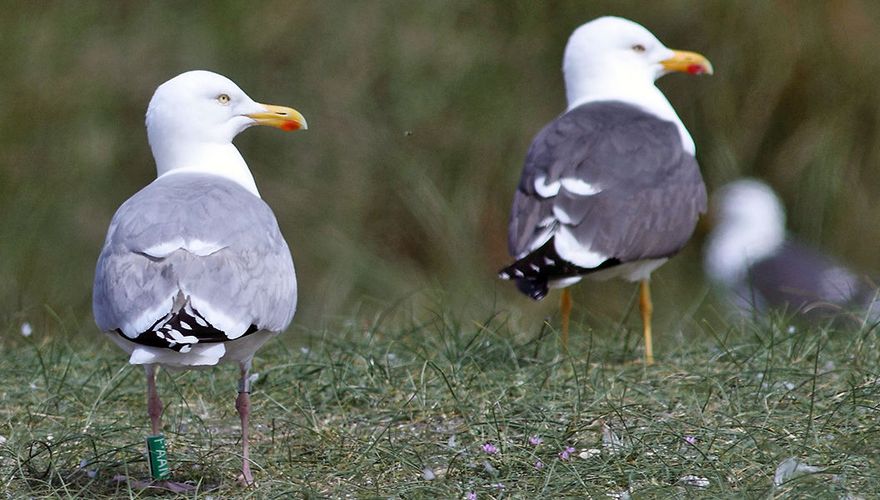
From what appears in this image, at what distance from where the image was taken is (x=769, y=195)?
942cm

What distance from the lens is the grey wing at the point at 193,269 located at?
381cm

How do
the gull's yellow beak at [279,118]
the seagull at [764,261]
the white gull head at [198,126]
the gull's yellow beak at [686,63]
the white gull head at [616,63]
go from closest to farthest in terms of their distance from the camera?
the white gull head at [198,126], the gull's yellow beak at [279,118], the white gull head at [616,63], the gull's yellow beak at [686,63], the seagull at [764,261]

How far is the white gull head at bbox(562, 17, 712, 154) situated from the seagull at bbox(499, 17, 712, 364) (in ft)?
0.34

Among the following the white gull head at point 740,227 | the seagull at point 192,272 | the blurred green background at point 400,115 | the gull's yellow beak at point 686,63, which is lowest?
the white gull head at point 740,227

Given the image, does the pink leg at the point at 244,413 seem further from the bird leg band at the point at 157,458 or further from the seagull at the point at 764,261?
the seagull at the point at 764,261

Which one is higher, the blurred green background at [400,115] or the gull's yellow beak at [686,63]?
the gull's yellow beak at [686,63]

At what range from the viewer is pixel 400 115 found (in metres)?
9.91

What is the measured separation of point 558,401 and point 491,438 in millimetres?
436

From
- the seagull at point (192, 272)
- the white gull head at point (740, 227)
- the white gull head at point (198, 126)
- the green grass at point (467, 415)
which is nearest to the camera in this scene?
the seagull at point (192, 272)

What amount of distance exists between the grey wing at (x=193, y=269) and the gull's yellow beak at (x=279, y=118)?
0.61 m

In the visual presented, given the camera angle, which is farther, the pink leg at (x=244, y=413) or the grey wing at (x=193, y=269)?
the pink leg at (x=244, y=413)

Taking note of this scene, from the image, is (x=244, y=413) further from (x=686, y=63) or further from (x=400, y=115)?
(x=400, y=115)

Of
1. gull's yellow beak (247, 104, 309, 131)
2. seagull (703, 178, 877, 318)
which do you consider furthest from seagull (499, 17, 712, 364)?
gull's yellow beak (247, 104, 309, 131)

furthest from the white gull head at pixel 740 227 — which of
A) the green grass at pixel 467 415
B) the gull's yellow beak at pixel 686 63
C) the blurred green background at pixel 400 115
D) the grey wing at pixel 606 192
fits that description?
the green grass at pixel 467 415
